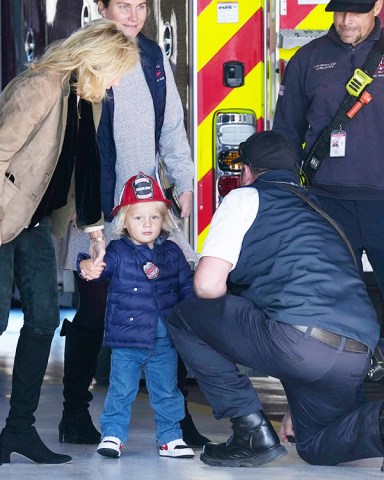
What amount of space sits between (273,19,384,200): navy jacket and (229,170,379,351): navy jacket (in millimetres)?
592

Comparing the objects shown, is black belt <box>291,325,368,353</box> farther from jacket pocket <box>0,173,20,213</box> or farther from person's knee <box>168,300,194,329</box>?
jacket pocket <box>0,173,20,213</box>

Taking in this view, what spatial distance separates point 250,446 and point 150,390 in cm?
52

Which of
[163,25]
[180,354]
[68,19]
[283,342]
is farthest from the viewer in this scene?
[68,19]

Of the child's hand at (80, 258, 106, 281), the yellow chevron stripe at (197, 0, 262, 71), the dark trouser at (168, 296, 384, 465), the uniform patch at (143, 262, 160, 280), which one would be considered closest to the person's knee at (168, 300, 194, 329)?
the dark trouser at (168, 296, 384, 465)

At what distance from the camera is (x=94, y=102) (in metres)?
5.50

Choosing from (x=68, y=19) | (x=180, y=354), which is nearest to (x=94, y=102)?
(x=180, y=354)

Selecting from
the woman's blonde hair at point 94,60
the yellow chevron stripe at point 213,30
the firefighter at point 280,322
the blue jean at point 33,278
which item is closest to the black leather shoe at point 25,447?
the blue jean at point 33,278

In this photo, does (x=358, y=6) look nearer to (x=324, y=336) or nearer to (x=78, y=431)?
(x=324, y=336)

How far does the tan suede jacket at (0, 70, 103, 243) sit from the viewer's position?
17.1 feet

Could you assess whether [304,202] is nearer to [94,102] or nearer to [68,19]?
[94,102]

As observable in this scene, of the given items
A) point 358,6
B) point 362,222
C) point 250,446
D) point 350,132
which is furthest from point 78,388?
point 358,6

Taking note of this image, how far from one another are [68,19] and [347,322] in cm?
288

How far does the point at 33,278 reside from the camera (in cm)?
539

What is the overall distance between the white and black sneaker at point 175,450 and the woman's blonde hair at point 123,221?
0.82 meters
